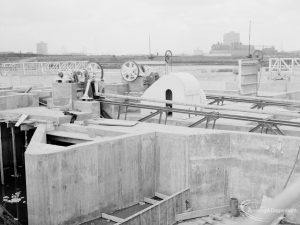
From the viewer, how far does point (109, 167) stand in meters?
12.1

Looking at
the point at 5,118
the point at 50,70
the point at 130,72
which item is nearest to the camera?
the point at 5,118

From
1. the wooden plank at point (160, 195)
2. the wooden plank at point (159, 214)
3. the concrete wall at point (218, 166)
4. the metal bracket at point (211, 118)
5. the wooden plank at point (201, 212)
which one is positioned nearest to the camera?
the wooden plank at point (159, 214)

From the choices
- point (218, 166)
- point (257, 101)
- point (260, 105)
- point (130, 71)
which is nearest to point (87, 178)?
point (218, 166)

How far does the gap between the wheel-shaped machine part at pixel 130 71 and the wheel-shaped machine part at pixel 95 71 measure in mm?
1411

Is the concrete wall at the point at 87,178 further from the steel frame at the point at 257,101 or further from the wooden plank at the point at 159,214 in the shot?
the steel frame at the point at 257,101

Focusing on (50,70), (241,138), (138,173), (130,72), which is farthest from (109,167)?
(50,70)

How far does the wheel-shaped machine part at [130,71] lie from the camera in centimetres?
2180

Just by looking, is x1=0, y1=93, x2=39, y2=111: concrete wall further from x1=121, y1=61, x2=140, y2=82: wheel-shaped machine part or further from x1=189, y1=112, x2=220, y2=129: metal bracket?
x1=189, y1=112, x2=220, y2=129: metal bracket

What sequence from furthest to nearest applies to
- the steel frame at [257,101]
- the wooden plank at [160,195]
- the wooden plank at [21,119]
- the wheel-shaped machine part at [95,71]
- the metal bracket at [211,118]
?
the wheel-shaped machine part at [95,71]
the steel frame at [257,101]
the wooden plank at [21,119]
the metal bracket at [211,118]
the wooden plank at [160,195]

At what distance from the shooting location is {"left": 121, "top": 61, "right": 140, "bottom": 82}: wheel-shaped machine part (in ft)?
71.5

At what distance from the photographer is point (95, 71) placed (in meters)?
21.1

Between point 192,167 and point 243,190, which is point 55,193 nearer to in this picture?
point 192,167

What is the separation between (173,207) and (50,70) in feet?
99.6

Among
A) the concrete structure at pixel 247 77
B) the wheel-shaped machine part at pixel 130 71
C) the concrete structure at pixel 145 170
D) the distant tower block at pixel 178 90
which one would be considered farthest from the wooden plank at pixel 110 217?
the concrete structure at pixel 247 77
